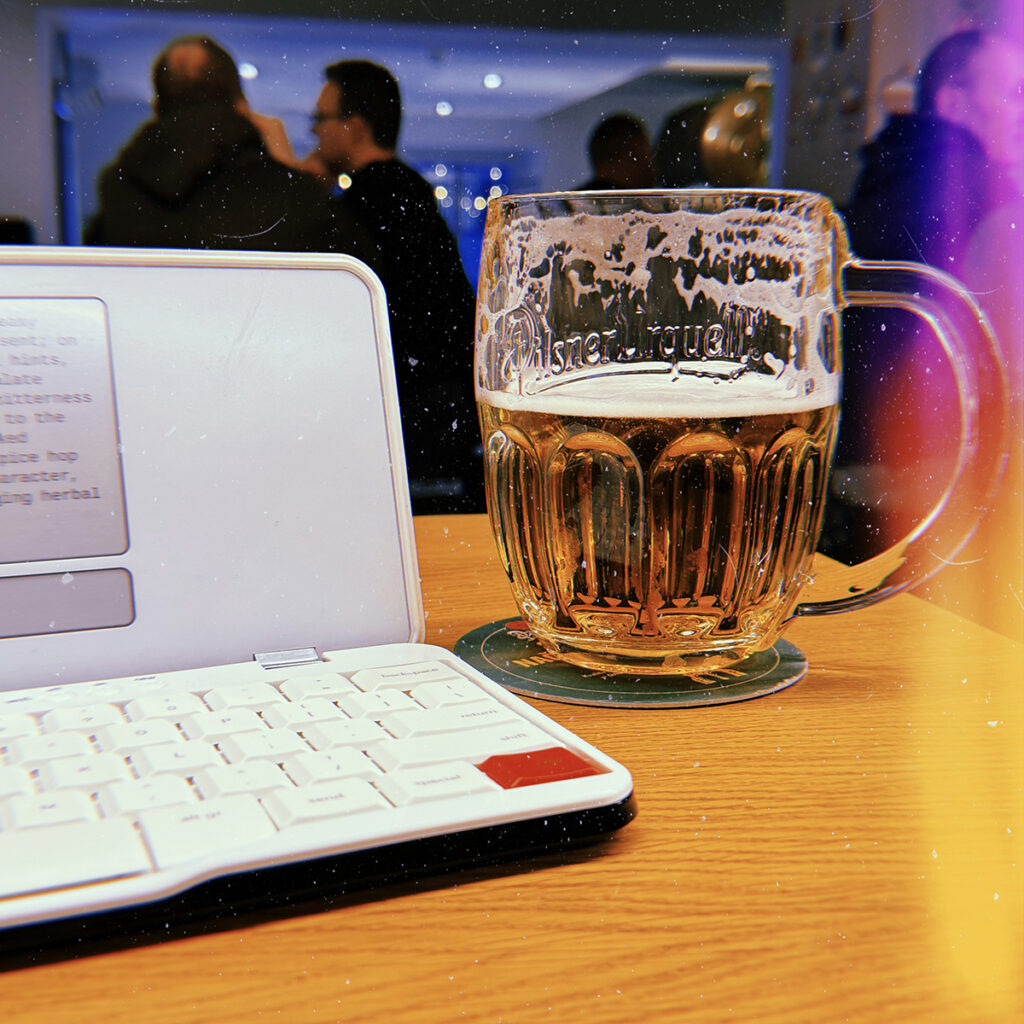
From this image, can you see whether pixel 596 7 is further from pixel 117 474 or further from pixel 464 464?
pixel 117 474

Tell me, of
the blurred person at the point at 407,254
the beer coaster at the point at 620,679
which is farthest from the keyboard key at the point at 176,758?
the blurred person at the point at 407,254

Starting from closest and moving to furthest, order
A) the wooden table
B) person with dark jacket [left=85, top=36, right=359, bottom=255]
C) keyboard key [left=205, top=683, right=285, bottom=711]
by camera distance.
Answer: the wooden table
keyboard key [left=205, top=683, right=285, bottom=711]
person with dark jacket [left=85, top=36, right=359, bottom=255]

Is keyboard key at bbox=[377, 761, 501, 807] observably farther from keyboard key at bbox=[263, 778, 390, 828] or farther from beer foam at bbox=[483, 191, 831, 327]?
beer foam at bbox=[483, 191, 831, 327]

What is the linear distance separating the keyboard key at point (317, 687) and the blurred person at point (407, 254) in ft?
1.11

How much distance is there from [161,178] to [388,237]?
0.46 ft

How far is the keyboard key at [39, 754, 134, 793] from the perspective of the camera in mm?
218

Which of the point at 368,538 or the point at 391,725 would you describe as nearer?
the point at 391,725

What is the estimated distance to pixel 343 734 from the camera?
25 centimetres

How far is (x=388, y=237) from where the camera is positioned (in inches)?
23.8

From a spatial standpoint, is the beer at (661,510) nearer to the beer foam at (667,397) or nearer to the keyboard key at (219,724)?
the beer foam at (667,397)

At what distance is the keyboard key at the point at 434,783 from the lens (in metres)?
0.22

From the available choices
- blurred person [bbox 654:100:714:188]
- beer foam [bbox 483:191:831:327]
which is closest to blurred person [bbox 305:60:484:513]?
blurred person [bbox 654:100:714:188]

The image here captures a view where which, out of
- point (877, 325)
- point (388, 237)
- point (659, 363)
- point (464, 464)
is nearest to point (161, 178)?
point (388, 237)

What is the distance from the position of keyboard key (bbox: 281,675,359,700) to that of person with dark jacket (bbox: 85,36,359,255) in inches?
14.7
